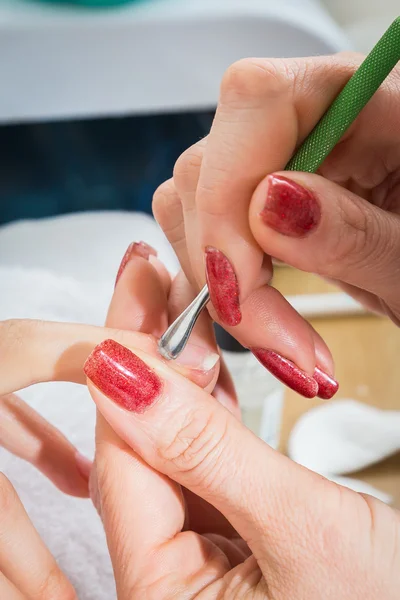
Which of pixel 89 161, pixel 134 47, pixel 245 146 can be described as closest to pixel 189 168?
pixel 245 146

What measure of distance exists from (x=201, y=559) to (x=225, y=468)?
7 cm

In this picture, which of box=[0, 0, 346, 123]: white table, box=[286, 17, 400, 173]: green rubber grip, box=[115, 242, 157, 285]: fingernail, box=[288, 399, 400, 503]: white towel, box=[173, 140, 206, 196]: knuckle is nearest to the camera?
box=[286, 17, 400, 173]: green rubber grip

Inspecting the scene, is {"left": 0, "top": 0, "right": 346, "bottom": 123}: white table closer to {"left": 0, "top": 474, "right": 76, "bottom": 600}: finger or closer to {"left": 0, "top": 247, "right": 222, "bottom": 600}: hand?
{"left": 0, "top": 247, "right": 222, "bottom": 600}: hand

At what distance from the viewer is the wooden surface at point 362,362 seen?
629mm

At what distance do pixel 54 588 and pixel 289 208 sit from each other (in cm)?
27

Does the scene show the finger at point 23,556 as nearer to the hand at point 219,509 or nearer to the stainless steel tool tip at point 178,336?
the hand at point 219,509

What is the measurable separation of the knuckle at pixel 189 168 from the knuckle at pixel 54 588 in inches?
10.1

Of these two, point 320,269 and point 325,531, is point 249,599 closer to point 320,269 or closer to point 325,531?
point 325,531

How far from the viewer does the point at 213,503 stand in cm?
35

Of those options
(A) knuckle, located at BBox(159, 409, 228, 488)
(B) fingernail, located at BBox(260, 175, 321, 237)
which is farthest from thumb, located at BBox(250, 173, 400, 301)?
(A) knuckle, located at BBox(159, 409, 228, 488)

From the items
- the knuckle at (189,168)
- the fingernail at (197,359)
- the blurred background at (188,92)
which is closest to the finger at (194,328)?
the fingernail at (197,359)

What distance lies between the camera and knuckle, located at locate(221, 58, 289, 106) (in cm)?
29

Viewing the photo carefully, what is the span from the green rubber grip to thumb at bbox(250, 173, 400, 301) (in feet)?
0.04

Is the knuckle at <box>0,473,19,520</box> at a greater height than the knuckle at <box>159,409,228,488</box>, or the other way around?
the knuckle at <box>159,409,228,488</box>
